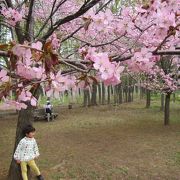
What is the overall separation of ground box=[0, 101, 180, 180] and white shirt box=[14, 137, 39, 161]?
95 cm

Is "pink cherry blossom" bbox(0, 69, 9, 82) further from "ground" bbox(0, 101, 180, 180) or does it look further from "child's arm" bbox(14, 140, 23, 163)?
"ground" bbox(0, 101, 180, 180)

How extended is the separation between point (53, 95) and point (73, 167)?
7315mm

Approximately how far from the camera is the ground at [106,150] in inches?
341

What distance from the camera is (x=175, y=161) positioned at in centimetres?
976

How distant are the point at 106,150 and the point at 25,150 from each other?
3.91 meters

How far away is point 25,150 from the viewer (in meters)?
7.65

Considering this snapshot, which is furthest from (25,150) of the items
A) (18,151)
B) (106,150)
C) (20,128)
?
(106,150)

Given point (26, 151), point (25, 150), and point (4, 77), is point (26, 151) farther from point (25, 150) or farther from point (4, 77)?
point (4, 77)

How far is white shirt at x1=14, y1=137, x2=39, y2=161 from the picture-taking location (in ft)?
24.8

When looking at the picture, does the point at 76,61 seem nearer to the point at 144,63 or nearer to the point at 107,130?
the point at 144,63

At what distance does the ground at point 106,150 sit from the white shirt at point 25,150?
0.95m

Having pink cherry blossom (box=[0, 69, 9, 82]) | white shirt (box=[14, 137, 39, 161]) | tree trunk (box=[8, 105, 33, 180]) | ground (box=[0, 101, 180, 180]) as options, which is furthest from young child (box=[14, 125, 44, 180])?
pink cherry blossom (box=[0, 69, 9, 82])

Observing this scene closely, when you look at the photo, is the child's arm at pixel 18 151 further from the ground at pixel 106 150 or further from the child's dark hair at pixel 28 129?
the ground at pixel 106 150

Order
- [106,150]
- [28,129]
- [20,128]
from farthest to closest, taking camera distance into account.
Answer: [106,150] < [20,128] < [28,129]
